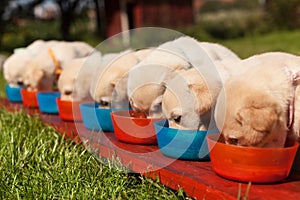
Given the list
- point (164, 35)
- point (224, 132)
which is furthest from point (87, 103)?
point (224, 132)

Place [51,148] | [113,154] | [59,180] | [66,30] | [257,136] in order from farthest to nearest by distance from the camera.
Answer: [66,30] → [51,148] → [113,154] → [59,180] → [257,136]

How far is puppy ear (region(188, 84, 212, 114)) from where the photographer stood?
1890mm

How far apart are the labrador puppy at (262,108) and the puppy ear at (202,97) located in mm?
152

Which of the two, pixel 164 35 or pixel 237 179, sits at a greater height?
pixel 164 35

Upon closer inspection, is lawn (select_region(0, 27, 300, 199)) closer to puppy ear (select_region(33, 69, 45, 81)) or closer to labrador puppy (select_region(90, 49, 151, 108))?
labrador puppy (select_region(90, 49, 151, 108))

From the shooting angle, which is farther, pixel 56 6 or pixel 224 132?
pixel 56 6

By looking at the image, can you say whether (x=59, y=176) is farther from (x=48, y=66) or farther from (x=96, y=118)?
(x=48, y=66)

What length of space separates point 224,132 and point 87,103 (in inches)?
46.5

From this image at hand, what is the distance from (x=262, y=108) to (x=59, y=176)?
0.88 m

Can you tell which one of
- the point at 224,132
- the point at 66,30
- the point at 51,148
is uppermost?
the point at 224,132

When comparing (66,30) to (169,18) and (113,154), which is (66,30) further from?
(113,154)

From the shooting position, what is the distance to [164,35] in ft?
8.83

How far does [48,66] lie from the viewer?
3283 millimetres

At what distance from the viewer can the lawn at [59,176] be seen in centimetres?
182
